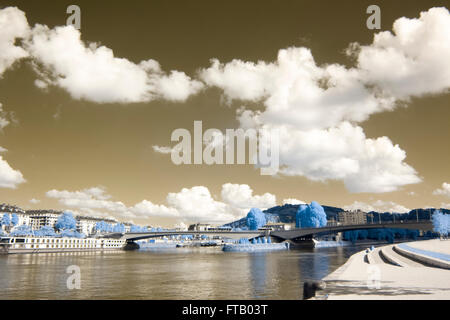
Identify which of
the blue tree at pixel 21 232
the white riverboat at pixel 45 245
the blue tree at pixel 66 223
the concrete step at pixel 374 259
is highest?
the blue tree at pixel 66 223

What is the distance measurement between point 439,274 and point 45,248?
113 m

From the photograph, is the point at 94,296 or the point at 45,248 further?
the point at 45,248

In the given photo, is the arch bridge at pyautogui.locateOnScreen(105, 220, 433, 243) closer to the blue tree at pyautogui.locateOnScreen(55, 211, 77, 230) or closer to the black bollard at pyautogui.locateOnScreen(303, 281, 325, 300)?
the blue tree at pyautogui.locateOnScreen(55, 211, 77, 230)

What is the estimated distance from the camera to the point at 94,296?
1152 inches

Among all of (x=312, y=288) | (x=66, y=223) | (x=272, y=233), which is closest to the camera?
(x=312, y=288)

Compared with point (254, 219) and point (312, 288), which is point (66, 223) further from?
point (312, 288)

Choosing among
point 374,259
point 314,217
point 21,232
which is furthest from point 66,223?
point 374,259

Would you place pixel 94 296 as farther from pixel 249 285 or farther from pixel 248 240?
pixel 248 240

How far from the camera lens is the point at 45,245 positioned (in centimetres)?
11206

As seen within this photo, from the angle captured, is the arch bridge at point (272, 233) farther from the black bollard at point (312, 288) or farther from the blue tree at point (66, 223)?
the black bollard at point (312, 288)

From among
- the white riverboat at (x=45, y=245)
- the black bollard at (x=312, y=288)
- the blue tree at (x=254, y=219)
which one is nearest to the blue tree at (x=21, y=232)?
the white riverboat at (x=45, y=245)

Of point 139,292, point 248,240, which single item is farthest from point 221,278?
point 248,240

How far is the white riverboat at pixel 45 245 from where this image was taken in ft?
338
